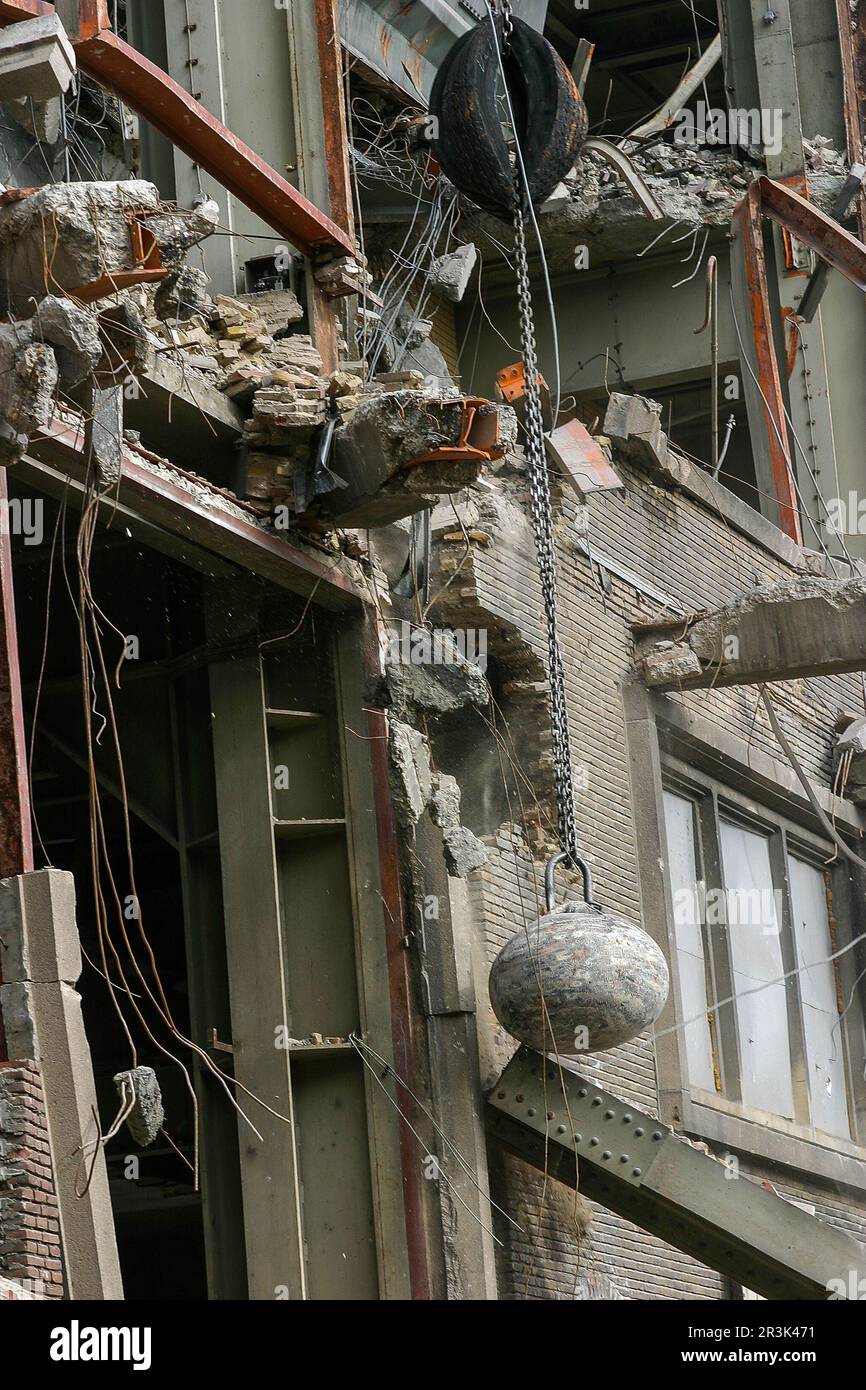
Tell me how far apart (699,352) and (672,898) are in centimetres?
839

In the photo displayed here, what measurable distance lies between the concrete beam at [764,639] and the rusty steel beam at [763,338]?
291 cm

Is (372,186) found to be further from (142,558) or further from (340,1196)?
(340,1196)

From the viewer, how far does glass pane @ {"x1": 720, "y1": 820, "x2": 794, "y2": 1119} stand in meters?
16.0

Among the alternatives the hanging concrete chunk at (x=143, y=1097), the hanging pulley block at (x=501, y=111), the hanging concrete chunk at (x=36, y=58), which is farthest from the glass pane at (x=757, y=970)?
the hanging concrete chunk at (x=36, y=58)

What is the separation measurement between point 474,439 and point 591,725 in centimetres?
336

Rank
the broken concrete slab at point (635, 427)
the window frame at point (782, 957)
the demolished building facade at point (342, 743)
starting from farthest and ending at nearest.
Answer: the window frame at point (782, 957)
the broken concrete slab at point (635, 427)
the demolished building facade at point (342, 743)

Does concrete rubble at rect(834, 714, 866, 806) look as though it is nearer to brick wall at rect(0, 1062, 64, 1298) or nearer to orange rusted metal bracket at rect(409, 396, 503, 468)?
orange rusted metal bracket at rect(409, 396, 503, 468)

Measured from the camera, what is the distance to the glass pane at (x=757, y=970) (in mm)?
15984

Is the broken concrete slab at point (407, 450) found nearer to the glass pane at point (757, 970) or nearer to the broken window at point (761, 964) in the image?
the broken window at point (761, 964)

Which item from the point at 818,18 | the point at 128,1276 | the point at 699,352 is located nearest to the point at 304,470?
the point at 128,1276

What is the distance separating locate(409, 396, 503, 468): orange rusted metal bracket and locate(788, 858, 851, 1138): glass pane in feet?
22.4

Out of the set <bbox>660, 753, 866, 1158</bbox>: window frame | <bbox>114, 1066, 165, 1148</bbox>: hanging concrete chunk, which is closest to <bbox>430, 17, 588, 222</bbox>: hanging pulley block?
<bbox>660, 753, 866, 1158</bbox>: window frame

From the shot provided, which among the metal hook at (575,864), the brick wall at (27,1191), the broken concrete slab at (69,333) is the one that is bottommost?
the brick wall at (27,1191)

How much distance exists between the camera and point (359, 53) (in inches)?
685
